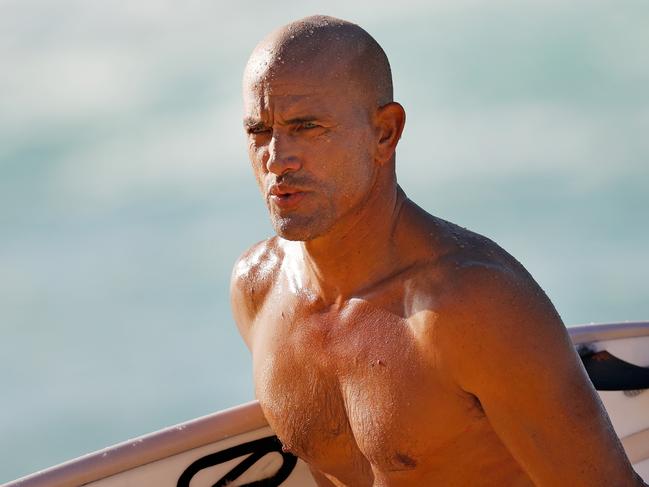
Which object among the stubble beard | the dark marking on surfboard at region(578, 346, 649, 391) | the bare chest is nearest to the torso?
the bare chest

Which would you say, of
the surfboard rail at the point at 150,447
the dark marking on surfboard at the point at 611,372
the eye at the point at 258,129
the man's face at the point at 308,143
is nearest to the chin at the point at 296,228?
the man's face at the point at 308,143

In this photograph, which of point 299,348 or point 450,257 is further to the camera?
point 299,348

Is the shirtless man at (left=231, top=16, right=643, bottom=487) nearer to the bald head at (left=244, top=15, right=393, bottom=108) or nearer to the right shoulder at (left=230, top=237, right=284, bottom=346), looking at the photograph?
the bald head at (left=244, top=15, right=393, bottom=108)

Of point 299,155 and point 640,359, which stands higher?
point 299,155

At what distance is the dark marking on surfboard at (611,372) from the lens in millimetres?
2818

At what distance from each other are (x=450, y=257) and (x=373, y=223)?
117 mm

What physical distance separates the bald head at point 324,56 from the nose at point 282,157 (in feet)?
0.28

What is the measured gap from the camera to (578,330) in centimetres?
Answer: 282

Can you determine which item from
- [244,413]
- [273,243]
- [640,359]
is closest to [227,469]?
[244,413]

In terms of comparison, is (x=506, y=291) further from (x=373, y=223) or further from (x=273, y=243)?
(x=273, y=243)

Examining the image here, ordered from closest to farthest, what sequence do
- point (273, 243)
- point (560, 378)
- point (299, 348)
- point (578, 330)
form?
point (560, 378) → point (299, 348) → point (273, 243) → point (578, 330)

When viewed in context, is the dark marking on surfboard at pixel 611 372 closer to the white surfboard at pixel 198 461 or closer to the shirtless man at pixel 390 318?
the white surfboard at pixel 198 461

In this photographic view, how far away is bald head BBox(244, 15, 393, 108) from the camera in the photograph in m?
1.92

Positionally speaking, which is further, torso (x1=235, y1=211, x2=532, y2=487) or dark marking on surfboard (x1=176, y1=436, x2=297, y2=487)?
dark marking on surfboard (x1=176, y1=436, x2=297, y2=487)
